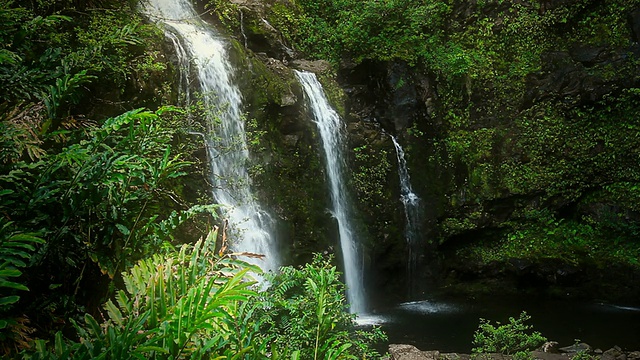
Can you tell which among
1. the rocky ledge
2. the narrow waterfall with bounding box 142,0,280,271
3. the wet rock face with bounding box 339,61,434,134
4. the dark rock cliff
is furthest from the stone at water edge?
the wet rock face with bounding box 339,61,434,134

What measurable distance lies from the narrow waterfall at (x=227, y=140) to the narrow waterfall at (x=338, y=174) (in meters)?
1.85

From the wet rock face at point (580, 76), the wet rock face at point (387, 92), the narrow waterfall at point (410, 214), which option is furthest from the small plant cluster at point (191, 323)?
the wet rock face at point (580, 76)

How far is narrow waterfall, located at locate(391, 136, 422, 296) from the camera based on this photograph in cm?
1050

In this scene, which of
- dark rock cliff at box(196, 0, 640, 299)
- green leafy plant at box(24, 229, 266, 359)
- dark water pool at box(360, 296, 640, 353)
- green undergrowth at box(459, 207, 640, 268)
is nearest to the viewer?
green leafy plant at box(24, 229, 266, 359)

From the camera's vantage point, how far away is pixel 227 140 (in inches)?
281

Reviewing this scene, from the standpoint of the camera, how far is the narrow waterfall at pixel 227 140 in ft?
22.3

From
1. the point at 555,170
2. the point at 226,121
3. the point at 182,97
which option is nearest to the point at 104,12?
the point at 182,97

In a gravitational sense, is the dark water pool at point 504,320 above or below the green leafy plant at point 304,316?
below

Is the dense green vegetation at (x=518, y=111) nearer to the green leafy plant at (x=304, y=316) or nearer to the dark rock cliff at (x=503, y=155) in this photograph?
the dark rock cliff at (x=503, y=155)

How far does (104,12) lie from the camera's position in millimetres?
5852

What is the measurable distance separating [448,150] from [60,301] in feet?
32.0

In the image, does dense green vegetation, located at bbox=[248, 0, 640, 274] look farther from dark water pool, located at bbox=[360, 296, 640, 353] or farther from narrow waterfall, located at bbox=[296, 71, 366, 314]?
dark water pool, located at bbox=[360, 296, 640, 353]

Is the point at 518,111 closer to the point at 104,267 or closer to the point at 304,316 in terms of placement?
the point at 304,316

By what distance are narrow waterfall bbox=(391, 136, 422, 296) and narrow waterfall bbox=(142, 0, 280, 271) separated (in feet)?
13.6
